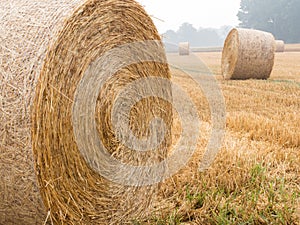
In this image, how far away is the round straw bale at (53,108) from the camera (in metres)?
2.19

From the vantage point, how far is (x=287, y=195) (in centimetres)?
301

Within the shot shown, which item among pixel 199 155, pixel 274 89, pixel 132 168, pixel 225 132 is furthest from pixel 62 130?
pixel 274 89

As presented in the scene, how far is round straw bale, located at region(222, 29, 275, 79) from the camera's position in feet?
35.0

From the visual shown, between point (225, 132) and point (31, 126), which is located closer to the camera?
point (31, 126)

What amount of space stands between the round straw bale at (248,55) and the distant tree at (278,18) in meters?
44.4

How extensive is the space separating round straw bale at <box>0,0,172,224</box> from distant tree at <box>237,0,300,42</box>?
176ft

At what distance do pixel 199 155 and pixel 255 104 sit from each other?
315 cm

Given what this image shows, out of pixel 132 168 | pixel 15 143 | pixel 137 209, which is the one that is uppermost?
pixel 15 143

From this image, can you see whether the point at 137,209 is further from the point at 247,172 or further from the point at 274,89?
the point at 274,89

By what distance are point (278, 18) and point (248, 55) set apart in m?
46.8

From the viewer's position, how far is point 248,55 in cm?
1069

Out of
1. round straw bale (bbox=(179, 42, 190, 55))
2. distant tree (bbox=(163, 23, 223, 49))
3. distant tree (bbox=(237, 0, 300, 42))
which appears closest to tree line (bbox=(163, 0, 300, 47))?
distant tree (bbox=(237, 0, 300, 42))

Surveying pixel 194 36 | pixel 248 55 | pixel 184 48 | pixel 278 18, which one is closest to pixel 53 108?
pixel 248 55

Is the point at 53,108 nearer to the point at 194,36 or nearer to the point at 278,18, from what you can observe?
the point at 278,18
